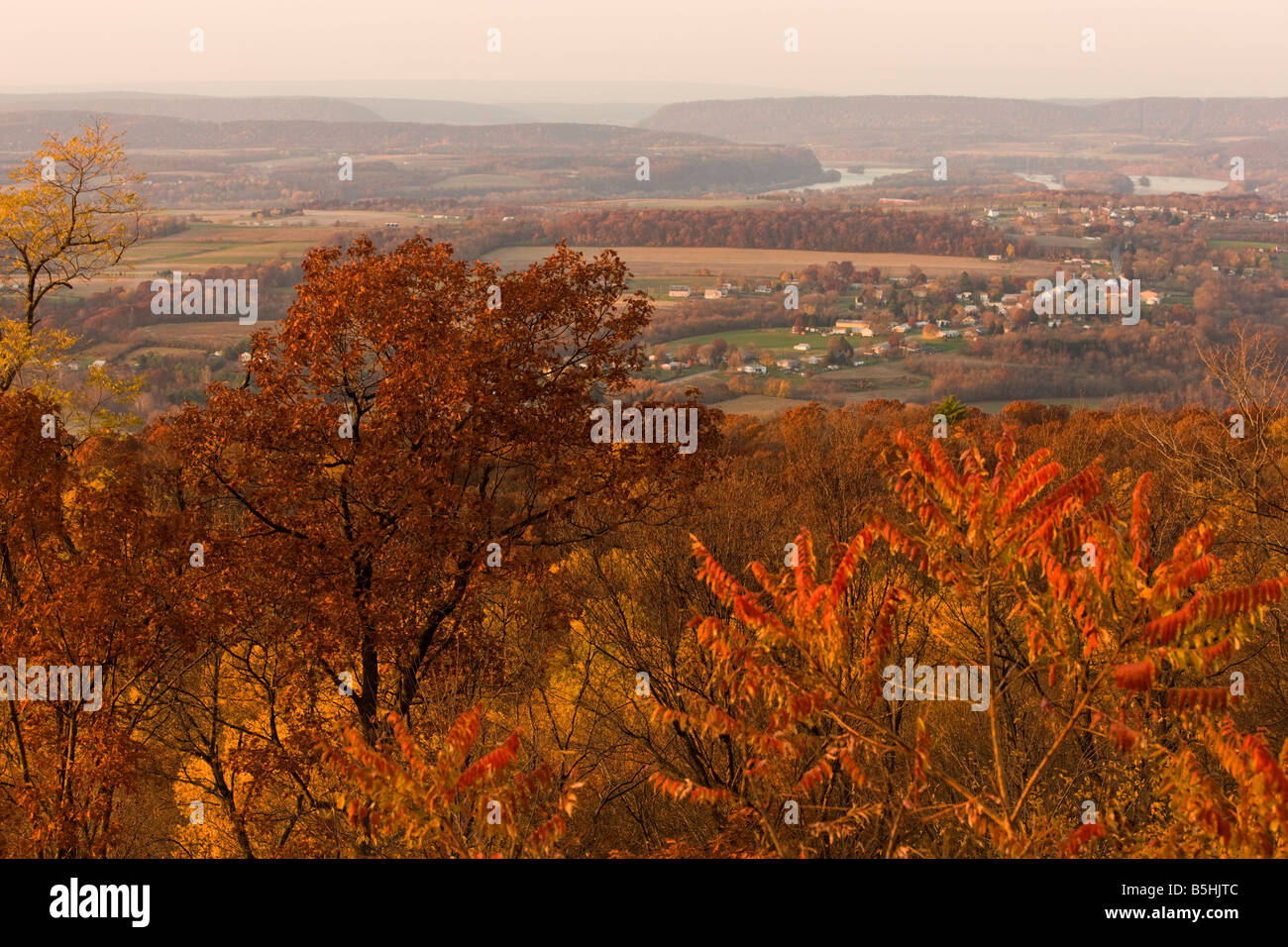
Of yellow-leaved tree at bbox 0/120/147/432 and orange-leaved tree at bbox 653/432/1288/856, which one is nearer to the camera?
orange-leaved tree at bbox 653/432/1288/856

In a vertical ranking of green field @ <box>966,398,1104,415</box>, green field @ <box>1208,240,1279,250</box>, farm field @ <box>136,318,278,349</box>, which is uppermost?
green field @ <box>1208,240,1279,250</box>

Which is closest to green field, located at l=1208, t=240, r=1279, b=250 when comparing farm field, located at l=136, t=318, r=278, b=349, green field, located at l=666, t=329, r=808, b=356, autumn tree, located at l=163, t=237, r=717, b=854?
green field, located at l=666, t=329, r=808, b=356

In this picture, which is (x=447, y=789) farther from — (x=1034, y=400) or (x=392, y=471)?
(x=1034, y=400)

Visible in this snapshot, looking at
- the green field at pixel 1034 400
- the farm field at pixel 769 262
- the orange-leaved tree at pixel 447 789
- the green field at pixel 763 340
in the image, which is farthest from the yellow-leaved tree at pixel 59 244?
the farm field at pixel 769 262

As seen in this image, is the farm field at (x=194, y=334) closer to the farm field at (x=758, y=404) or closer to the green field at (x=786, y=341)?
the farm field at (x=758, y=404)

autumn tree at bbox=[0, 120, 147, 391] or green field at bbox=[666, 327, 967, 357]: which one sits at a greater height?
autumn tree at bbox=[0, 120, 147, 391]

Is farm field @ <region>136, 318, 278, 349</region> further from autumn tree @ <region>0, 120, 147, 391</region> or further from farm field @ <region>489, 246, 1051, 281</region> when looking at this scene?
autumn tree @ <region>0, 120, 147, 391</region>

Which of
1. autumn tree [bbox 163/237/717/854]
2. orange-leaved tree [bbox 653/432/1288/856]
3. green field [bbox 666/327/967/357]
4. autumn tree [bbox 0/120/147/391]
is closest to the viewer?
orange-leaved tree [bbox 653/432/1288/856]

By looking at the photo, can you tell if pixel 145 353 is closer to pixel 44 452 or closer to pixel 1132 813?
pixel 44 452
